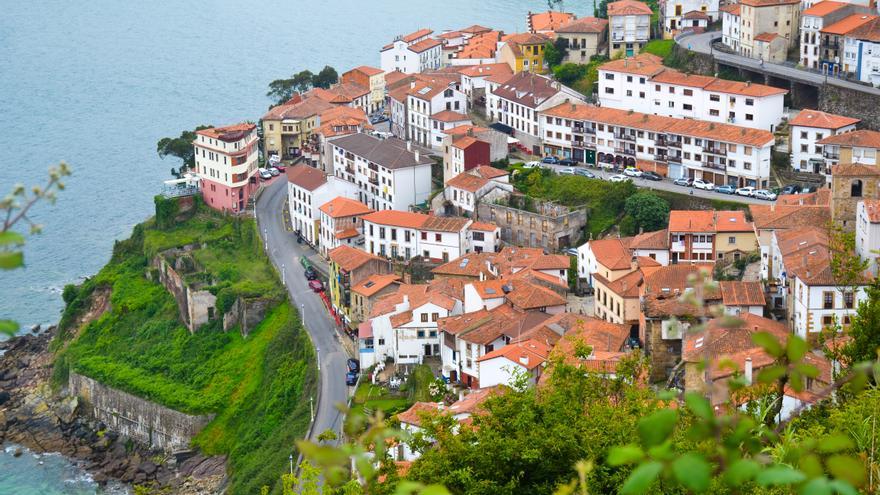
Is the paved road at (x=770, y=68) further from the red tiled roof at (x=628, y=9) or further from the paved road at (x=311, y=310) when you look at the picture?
the paved road at (x=311, y=310)

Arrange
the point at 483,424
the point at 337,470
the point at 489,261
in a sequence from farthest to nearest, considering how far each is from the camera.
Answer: the point at 489,261 < the point at 483,424 < the point at 337,470

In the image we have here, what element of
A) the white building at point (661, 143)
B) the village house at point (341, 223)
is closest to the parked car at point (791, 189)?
the white building at point (661, 143)

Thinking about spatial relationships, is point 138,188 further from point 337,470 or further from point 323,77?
point 337,470

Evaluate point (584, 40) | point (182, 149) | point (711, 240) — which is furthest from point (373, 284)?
point (584, 40)

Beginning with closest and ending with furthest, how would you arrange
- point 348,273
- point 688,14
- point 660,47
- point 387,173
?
point 348,273
point 387,173
point 660,47
point 688,14

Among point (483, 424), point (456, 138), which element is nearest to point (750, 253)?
point (456, 138)

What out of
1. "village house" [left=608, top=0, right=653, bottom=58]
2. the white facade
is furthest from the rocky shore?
"village house" [left=608, top=0, right=653, bottom=58]

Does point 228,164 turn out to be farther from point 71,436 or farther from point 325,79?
point 325,79
